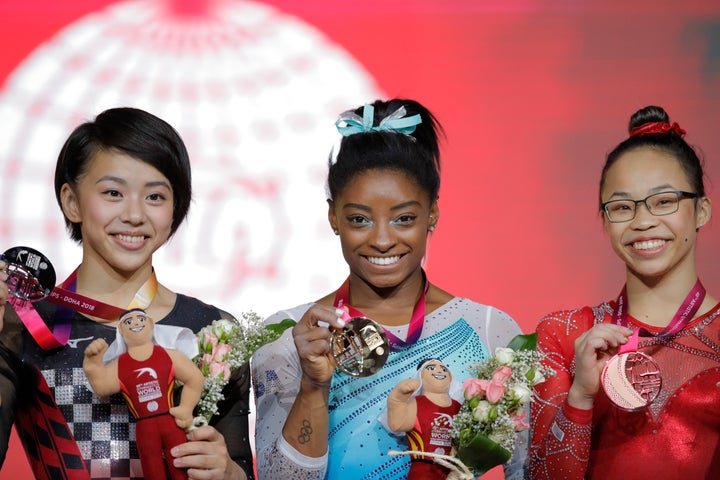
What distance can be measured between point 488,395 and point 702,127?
249 centimetres

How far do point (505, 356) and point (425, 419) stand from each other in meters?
0.25

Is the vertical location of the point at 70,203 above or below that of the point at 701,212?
above

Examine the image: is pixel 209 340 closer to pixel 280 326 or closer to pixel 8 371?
pixel 280 326

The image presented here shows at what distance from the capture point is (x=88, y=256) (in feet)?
9.87

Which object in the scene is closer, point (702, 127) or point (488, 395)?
point (488, 395)

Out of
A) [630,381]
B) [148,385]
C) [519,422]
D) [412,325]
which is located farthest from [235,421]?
[630,381]

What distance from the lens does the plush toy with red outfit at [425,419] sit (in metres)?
2.70

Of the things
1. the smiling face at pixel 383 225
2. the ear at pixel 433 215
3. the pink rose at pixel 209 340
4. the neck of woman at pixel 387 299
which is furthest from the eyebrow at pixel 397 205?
the pink rose at pixel 209 340

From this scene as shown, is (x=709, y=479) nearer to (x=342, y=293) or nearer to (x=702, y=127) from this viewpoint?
(x=342, y=293)

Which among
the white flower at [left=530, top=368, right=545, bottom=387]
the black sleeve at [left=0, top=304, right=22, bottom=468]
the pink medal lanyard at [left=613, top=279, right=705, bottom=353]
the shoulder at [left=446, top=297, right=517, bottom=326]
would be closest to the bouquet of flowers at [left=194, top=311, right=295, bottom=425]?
the black sleeve at [left=0, top=304, right=22, bottom=468]

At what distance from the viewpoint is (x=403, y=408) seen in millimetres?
2715

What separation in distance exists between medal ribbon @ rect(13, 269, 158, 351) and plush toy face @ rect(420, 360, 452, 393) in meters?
0.80

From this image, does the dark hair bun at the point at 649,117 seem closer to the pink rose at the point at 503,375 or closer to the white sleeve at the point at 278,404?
the pink rose at the point at 503,375

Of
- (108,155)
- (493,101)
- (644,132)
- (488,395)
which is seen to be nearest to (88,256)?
(108,155)
